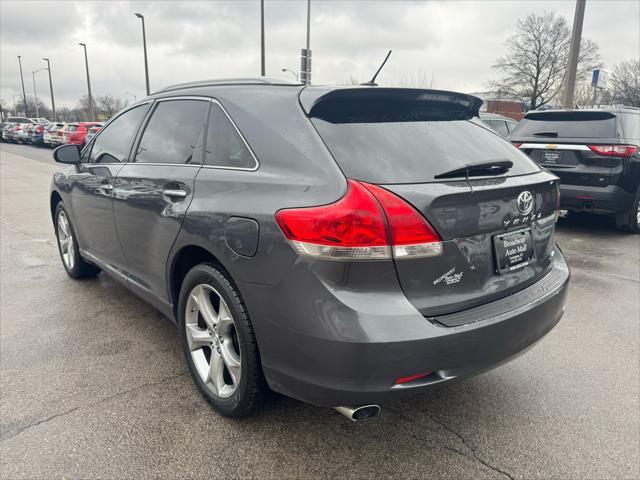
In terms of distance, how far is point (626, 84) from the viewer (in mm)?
37406

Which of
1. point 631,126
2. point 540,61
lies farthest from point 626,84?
point 631,126

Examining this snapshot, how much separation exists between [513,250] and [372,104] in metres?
0.93

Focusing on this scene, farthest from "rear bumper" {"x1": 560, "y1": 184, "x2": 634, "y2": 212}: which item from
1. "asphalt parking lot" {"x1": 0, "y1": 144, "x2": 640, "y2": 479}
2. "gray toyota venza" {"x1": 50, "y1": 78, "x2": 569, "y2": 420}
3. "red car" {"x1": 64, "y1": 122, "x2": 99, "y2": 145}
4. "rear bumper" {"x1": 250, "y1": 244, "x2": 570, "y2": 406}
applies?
"red car" {"x1": 64, "y1": 122, "x2": 99, "y2": 145}

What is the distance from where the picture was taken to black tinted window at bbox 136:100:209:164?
280 centimetres

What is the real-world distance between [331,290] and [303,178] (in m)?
0.49

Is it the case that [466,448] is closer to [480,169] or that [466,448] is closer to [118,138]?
[480,169]

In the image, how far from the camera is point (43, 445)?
2332mm

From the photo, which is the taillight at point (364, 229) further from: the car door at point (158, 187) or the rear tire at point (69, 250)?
the rear tire at point (69, 250)

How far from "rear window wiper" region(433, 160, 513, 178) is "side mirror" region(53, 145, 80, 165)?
3.30 m

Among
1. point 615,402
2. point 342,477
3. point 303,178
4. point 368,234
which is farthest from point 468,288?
point 615,402

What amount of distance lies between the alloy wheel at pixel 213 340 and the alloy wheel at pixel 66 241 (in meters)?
2.45

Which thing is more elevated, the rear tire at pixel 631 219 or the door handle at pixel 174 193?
the door handle at pixel 174 193

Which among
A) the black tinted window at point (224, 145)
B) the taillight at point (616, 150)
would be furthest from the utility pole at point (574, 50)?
the black tinted window at point (224, 145)

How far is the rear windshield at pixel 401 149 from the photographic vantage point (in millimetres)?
2051
